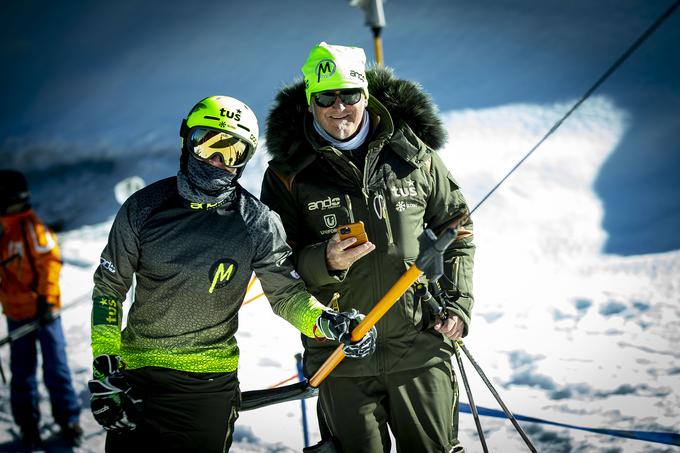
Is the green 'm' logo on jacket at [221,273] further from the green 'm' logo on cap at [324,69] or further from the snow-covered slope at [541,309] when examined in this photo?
the snow-covered slope at [541,309]

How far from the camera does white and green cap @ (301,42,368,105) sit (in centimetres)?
262

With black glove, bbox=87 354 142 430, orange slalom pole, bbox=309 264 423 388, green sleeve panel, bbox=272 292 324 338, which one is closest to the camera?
black glove, bbox=87 354 142 430

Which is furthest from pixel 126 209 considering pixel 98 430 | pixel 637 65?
pixel 637 65

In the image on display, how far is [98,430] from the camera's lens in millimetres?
4809

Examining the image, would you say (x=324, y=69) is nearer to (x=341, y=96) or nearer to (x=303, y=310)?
(x=341, y=96)

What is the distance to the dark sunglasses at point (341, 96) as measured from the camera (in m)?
2.64

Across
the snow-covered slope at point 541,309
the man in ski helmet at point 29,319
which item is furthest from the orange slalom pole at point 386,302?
the man in ski helmet at point 29,319

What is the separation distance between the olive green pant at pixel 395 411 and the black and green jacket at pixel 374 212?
0.06 metres

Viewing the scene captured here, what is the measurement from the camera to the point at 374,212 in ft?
8.67

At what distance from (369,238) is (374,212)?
11 centimetres

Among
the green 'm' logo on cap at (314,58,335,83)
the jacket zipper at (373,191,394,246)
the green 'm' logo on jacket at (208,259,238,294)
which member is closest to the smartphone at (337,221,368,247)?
the jacket zipper at (373,191,394,246)

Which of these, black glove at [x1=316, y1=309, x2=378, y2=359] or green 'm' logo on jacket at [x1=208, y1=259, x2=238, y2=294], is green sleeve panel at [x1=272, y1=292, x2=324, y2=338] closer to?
black glove at [x1=316, y1=309, x2=378, y2=359]

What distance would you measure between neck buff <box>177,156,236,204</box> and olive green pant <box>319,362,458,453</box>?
93 cm

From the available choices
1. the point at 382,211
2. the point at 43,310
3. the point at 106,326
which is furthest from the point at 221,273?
the point at 43,310
